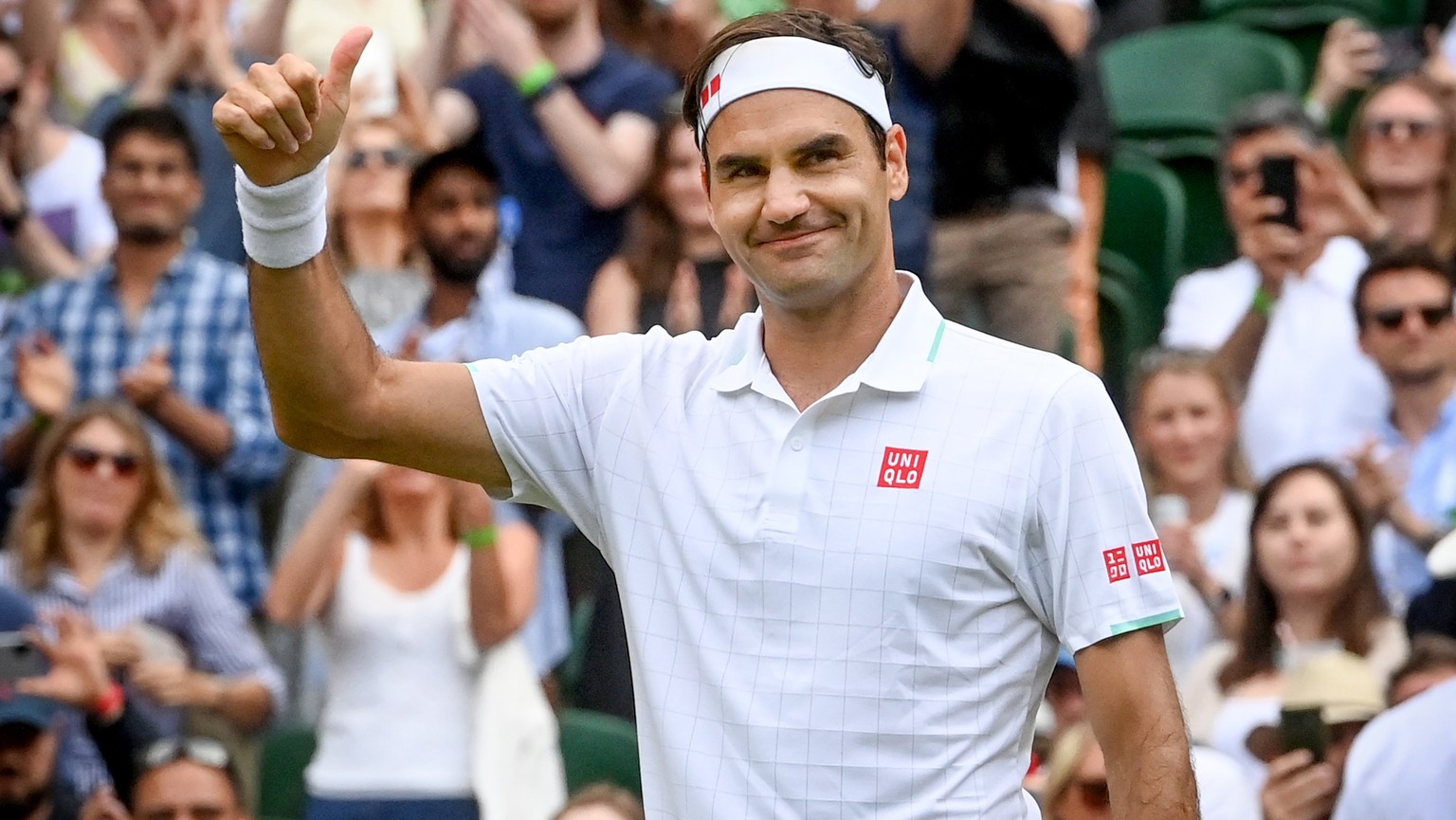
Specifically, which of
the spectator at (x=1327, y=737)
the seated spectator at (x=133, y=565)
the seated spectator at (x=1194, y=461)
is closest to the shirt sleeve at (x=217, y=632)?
the seated spectator at (x=133, y=565)

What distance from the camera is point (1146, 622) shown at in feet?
9.15

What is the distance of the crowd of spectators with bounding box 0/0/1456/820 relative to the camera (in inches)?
234

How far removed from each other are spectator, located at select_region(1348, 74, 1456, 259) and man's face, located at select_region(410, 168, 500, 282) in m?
2.95

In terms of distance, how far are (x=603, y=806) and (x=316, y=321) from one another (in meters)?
2.68

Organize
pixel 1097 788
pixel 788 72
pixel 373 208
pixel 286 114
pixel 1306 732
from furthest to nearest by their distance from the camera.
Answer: pixel 373 208 < pixel 1306 732 < pixel 1097 788 < pixel 788 72 < pixel 286 114

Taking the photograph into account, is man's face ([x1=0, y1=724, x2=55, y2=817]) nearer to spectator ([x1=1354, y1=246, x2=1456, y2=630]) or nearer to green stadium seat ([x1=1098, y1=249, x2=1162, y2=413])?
spectator ([x1=1354, y1=246, x2=1456, y2=630])

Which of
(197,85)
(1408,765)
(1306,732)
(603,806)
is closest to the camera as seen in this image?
(1408,765)

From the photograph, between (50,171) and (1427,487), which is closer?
(1427,487)

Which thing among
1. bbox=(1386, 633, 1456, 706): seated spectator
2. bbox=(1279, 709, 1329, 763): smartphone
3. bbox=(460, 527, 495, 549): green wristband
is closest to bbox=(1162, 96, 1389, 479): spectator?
bbox=(1386, 633, 1456, 706): seated spectator

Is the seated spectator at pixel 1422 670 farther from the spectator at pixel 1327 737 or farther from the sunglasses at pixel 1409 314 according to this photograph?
the sunglasses at pixel 1409 314

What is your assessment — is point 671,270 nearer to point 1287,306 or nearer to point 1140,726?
point 1287,306

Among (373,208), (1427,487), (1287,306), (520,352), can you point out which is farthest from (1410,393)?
(373,208)

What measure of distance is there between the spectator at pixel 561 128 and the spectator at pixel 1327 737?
267 centimetres

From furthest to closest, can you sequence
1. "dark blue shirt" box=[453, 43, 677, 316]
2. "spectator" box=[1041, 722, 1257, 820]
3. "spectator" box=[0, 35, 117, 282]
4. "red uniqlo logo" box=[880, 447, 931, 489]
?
1. "spectator" box=[0, 35, 117, 282]
2. "dark blue shirt" box=[453, 43, 677, 316]
3. "spectator" box=[1041, 722, 1257, 820]
4. "red uniqlo logo" box=[880, 447, 931, 489]
